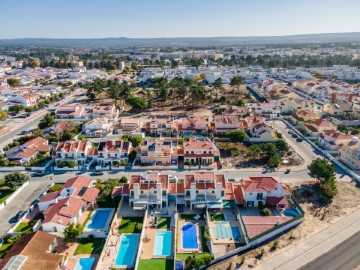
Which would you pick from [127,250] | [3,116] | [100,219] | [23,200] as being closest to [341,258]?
[127,250]

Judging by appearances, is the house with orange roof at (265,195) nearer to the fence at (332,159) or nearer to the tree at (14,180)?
the fence at (332,159)

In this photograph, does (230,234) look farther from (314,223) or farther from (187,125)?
(187,125)

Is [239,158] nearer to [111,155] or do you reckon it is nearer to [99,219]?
[111,155]

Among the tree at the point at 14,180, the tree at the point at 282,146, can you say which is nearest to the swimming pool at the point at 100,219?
the tree at the point at 14,180

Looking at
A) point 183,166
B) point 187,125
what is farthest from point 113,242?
point 187,125

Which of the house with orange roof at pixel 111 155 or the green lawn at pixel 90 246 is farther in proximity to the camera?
the house with orange roof at pixel 111 155

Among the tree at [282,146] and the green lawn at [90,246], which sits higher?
the tree at [282,146]

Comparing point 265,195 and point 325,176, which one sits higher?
point 325,176

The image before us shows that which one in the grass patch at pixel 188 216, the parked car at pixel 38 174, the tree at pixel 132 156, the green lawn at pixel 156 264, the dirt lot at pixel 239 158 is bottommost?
the green lawn at pixel 156 264
